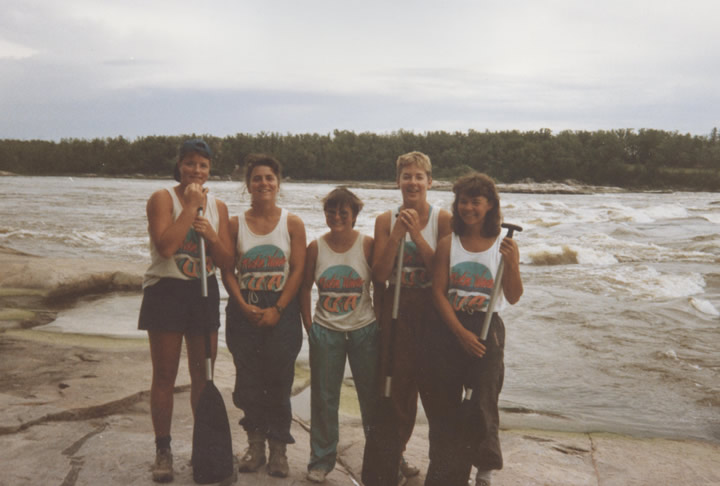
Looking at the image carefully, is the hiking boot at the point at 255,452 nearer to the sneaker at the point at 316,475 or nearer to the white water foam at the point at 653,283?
the sneaker at the point at 316,475

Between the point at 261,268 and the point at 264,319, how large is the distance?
0.27 m

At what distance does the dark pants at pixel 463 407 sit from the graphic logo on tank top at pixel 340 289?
480mm

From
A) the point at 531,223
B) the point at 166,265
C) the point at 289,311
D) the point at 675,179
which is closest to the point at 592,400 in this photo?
the point at 289,311

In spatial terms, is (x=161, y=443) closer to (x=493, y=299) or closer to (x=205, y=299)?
(x=205, y=299)

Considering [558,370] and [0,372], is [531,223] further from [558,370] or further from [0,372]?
[0,372]

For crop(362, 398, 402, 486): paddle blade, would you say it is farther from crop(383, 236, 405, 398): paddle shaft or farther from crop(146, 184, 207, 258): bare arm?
crop(146, 184, 207, 258): bare arm


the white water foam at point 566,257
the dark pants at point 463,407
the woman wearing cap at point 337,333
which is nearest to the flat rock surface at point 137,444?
the woman wearing cap at point 337,333

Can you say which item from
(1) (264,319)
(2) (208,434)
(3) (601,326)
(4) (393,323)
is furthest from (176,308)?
(3) (601,326)

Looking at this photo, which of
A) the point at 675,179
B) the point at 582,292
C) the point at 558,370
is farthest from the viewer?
the point at 675,179

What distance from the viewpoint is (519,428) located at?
4.71m

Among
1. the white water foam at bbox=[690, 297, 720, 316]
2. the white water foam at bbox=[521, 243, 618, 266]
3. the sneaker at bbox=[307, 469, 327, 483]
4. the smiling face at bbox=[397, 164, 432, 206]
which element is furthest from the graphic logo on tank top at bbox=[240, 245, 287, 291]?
the white water foam at bbox=[521, 243, 618, 266]

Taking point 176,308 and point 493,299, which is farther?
point 176,308

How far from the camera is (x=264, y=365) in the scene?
10.7ft

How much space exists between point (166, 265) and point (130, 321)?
444cm
